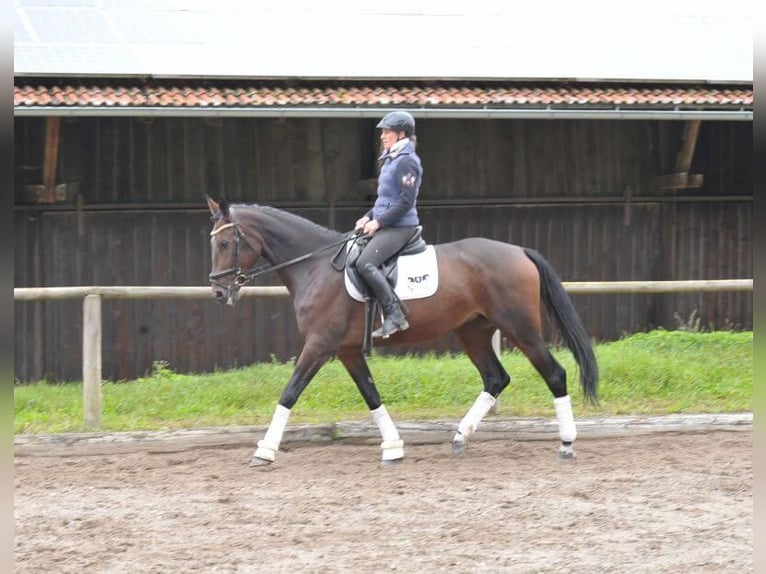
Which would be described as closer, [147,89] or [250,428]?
[250,428]

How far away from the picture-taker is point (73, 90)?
35.2 ft

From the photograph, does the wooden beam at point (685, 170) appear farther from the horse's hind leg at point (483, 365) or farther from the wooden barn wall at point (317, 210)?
the horse's hind leg at point (483, 365)

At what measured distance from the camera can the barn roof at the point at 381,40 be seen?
11.3m

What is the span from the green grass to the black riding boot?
4.92ft

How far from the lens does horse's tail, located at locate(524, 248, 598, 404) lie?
784cm

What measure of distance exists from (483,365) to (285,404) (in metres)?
1.67

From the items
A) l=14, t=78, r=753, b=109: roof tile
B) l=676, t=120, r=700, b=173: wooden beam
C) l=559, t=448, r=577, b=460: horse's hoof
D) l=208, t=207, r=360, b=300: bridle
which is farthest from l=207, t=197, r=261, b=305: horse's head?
l=676, t=120, r=700, b=173: wooden beam

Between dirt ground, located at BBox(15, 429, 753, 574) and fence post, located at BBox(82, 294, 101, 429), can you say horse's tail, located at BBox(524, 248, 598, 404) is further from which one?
fence post, located at BBox(82, 294, 101, 429)

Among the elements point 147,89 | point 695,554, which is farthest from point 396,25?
point 695,554

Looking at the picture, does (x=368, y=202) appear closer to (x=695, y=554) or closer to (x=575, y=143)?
(x=575, y=143)

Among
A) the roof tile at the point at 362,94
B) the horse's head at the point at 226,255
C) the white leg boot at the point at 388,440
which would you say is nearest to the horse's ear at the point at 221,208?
the horse's head at the point at 226,255

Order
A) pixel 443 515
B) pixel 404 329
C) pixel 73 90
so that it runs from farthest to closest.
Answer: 1. pixel 73 90
2. pixel 404 329
3. pixel 443 515

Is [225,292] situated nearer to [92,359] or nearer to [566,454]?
[92,359]

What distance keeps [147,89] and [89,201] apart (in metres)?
1.47
